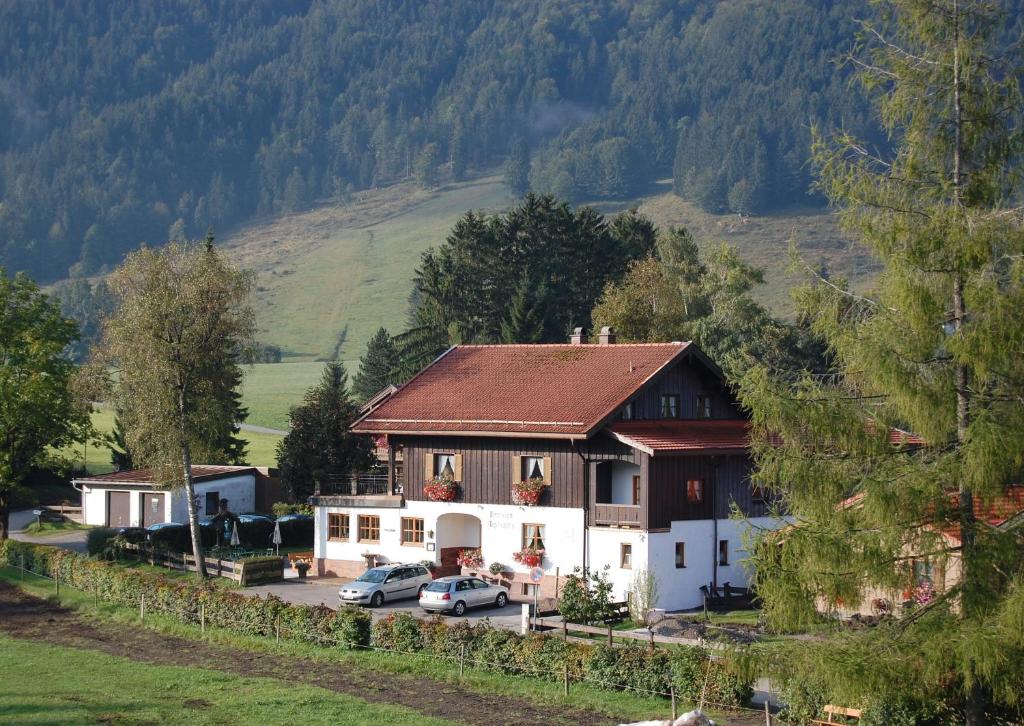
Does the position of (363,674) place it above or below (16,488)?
below

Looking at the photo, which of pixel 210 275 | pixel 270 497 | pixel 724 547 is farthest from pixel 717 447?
pixel 270 497

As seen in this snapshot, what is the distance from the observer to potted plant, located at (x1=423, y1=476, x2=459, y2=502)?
46875 millimetres

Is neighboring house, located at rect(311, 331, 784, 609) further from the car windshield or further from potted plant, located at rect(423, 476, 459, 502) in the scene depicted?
the car windshield

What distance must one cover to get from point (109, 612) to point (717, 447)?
21437 millimetres

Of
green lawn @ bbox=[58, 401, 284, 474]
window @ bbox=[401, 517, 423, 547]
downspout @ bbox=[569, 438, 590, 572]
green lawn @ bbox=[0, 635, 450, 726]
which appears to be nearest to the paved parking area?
downspout @ bbox=[569, 438, 590, 572]

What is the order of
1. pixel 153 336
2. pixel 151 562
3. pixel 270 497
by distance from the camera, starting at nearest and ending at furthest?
pixel 153 336, pixel 151 562, pixel 270 497

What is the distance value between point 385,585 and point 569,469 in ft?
24.6

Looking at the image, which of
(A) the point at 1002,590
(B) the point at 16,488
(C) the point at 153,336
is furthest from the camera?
(B) the point at 16,488

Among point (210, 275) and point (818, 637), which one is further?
point (210, 275)

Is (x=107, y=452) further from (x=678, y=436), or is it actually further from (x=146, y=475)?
(x=678, y=436)

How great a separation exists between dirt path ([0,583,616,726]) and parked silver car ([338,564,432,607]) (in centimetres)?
642

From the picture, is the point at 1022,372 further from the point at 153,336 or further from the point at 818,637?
the point at 153,336

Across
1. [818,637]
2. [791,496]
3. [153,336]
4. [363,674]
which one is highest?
[153,336]

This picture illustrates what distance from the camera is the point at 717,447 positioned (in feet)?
143
